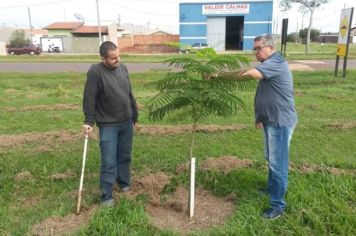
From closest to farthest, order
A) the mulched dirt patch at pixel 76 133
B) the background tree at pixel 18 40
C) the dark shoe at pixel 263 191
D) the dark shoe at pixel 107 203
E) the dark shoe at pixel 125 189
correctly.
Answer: the dark shoe at pixel 107 203 < the dark shoe at pixel 263 191 < the dark shoe at pixel 125 189 < the mulched dirt patch at pixel 76 133 < the background tree at pixel 18 40

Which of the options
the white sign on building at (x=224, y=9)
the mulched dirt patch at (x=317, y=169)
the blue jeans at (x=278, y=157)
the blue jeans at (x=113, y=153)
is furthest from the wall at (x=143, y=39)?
the blue jeans at (x=278, y=157)

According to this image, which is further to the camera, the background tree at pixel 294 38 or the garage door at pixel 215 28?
the background tree at pixel 294 38

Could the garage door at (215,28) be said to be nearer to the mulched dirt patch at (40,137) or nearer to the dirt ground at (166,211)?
the mulched dirt patch at (40,137)

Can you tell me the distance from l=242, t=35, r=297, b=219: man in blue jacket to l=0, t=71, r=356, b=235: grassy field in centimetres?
35

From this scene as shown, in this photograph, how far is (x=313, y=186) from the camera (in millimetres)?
4875

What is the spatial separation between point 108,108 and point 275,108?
188 cm

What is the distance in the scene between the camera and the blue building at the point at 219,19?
49.4 metres

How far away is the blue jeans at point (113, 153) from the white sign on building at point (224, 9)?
47537 mm

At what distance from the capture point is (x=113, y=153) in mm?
4508

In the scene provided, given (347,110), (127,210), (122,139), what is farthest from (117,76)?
(347,110)

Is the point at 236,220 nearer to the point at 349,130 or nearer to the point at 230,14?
the point at 349,130

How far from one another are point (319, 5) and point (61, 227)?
174ft

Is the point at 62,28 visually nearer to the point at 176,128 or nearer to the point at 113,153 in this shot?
the point at 176,128

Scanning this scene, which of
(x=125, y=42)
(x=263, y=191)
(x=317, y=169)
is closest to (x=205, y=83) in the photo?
(x=263, y=191)
